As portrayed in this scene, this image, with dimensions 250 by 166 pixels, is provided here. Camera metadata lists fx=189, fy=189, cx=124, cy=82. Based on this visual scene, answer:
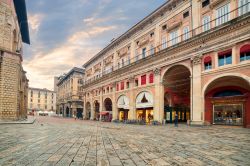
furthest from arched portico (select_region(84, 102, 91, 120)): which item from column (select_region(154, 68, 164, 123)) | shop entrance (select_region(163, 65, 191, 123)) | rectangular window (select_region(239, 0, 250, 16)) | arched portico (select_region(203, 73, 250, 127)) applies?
rectangular window (select_region(239, 0, 250, 16))

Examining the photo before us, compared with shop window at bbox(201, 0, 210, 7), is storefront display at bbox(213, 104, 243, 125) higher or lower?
lower

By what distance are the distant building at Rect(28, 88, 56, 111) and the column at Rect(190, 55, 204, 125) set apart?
10468cm

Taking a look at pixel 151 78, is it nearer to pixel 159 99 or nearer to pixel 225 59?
pixel 159 99

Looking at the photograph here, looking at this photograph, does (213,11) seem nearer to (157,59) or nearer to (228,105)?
(157,59)

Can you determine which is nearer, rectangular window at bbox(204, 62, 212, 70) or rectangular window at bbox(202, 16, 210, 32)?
rectangular window at bbox(204, 62, 212, 70)

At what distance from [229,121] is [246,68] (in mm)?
7288

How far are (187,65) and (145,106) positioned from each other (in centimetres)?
935

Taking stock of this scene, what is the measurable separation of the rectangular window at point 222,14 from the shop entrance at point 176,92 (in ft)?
22.0

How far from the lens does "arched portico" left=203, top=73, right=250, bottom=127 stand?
19.5 metres

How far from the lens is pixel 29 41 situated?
41938mm

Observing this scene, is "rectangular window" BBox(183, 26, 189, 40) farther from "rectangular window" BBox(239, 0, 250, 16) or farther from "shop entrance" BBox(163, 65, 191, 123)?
"rectangular window" BBox(239, 0, 250, 16)

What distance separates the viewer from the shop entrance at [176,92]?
84.8 ft

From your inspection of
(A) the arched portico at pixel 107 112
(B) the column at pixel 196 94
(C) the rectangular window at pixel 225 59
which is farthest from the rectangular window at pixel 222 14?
(A) the arched portico at pixel 107 112

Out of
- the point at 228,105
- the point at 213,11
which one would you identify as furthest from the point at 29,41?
the point at 228,105
